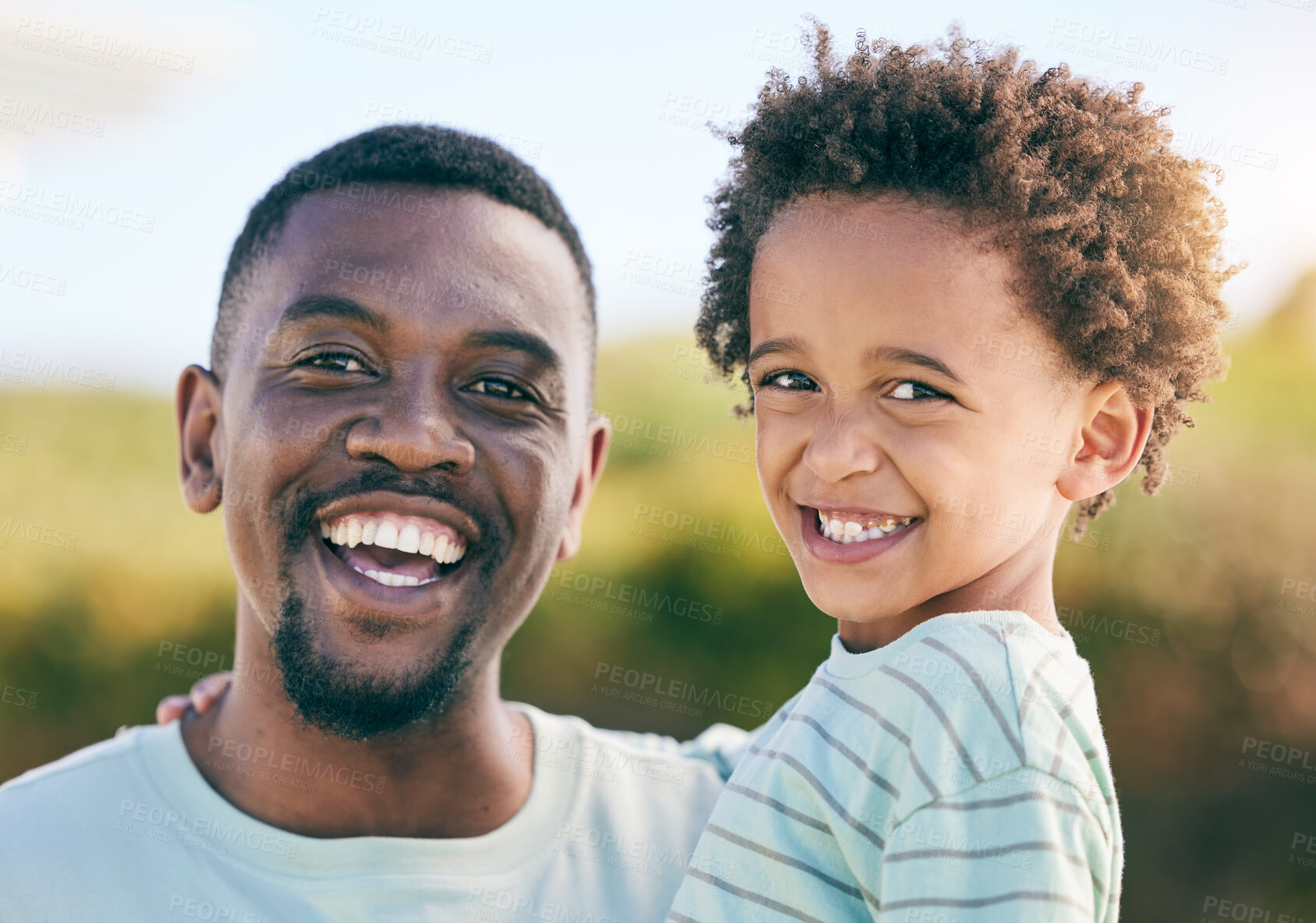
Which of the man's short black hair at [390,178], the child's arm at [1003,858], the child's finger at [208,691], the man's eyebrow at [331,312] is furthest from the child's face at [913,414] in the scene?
the child's finger at [208,691]

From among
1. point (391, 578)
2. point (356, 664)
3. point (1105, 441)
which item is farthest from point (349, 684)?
point (1105, 441)

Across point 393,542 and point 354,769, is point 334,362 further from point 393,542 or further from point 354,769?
point 354,769

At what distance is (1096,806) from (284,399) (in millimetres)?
2027

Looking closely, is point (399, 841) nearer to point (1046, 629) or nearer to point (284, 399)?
point (284, 399)

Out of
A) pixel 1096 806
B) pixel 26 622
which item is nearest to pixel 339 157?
pixel 1096 806

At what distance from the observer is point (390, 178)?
9.29 feet

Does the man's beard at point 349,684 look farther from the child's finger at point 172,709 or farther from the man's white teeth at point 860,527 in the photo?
the man's white teeth at point 860,527

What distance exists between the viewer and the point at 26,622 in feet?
15.5

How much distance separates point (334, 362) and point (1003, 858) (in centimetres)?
191

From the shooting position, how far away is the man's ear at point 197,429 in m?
2.91

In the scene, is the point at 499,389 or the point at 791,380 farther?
the point at 499,389

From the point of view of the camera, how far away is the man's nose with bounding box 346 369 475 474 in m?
2.50

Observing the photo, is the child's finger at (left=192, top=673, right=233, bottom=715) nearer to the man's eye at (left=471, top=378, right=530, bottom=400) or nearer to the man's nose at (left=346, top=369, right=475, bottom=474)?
the man's nose at (left=346, top=369, right=475, bottom=474)

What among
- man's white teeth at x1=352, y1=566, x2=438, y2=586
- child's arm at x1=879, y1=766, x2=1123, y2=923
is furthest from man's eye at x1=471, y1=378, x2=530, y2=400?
child's arm at x1=879, y1=766, x2=1123, y2=923
